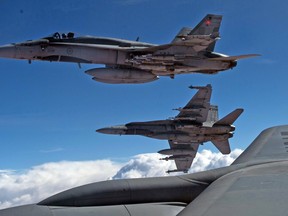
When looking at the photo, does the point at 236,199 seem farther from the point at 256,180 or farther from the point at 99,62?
the point at 99,62

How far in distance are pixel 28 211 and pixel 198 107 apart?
Result: 168 feet

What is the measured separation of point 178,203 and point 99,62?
39746mm

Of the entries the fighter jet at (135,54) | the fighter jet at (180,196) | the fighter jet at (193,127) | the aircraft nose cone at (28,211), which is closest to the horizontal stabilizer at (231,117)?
the fighter jet at (193,127)

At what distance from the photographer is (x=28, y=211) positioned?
4320 mm

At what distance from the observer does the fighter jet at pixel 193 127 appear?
5175 cm

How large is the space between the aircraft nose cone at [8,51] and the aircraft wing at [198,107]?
80.7 ft

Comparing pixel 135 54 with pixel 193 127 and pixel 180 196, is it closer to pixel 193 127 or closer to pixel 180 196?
pixel 193 127

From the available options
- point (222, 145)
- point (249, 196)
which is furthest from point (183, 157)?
point (249, 196)

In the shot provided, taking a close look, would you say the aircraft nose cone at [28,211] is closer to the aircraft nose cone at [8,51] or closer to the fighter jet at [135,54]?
the fighter jet at [135,54]

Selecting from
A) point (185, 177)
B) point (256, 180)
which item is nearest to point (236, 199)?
point (256, 180)

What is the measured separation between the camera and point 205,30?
43.0 m

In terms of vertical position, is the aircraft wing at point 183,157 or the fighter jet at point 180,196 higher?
the aircraft wing at point 183,157

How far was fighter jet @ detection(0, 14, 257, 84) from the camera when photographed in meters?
40.8

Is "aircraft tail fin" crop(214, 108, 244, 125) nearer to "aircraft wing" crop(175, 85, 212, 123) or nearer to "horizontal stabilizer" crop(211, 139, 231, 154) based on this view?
"aircraft wing" crop(175, 85, 212, 123)
